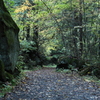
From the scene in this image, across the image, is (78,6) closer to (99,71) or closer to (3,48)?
(99,71)

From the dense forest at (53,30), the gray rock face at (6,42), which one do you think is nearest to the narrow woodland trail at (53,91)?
the dense forest at (53,30)

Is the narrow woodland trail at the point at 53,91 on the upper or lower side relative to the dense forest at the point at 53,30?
lower

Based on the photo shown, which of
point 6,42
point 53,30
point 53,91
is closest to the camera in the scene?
point 53,91

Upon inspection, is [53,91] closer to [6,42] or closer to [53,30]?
[6,42]

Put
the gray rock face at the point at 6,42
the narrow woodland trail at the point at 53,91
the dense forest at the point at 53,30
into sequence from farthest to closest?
the dense forest at the point at 53,30 < the gray rock face at the point at 6,42 < the narrow woodland trail at the point at 53,91

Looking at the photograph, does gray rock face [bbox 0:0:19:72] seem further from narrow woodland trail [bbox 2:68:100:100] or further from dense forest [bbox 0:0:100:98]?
narrow woodland trail [bbox 2:68:100:100]

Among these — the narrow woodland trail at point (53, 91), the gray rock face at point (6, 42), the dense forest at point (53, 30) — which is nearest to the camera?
the narrow woodland trail at point (53, 91)

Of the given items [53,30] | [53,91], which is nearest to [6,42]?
[53,91]

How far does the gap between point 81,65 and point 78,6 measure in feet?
17.0

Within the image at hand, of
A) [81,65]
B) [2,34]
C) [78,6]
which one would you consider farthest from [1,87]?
[78,6]

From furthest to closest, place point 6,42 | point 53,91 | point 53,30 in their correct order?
point 53,30 → point 6,42 → point 53,91

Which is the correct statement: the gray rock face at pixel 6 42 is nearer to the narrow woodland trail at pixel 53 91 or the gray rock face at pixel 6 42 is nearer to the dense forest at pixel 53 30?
the dense forest at pixel 53 30

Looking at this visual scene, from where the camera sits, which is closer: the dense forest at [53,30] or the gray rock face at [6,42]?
the gray rock face at [6,42]

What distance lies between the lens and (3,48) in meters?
6.29
